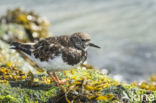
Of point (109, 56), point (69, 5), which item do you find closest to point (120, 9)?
point (69, 5)

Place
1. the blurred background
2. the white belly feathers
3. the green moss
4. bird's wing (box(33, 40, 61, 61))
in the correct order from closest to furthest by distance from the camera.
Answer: the green moss → the white belly feathers → bird's wing (box(33, 40, 61, 61)) → the blurred background

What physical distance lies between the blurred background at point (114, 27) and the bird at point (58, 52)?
4.17 metres

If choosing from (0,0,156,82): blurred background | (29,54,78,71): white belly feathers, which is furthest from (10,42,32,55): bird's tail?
(0,0,156,82): blurred background

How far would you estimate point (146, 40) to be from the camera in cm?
1258

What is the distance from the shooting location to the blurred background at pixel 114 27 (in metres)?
10.7

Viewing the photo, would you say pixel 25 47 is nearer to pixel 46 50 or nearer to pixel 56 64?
pixel 46 50

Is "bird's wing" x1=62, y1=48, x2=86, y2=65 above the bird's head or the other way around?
the other way around

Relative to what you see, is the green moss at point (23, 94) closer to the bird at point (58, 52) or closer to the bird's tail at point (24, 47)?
the bird at point (58, 52)

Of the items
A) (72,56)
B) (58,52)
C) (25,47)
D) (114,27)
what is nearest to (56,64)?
(58,52)

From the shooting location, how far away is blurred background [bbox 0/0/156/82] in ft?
35.0

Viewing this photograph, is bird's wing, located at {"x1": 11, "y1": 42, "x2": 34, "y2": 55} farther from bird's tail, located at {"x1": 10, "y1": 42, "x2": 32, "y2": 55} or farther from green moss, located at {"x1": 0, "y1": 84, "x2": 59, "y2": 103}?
green moss, located at {"x1": 0, "y1": 84, "x2": 59, "y2": 103}

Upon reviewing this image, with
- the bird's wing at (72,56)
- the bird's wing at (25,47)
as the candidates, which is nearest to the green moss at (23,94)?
the bird's wing at (72,56)

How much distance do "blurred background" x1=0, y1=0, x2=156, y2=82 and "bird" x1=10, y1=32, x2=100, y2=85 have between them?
417 centimetres

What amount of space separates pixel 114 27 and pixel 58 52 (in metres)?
10.2
